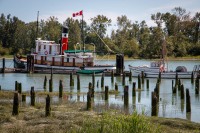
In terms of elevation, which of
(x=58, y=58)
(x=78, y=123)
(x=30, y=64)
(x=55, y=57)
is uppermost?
(x=55, y=57)

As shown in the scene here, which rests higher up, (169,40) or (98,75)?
(169,40)

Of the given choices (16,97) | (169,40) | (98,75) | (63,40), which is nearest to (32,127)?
(16,97)

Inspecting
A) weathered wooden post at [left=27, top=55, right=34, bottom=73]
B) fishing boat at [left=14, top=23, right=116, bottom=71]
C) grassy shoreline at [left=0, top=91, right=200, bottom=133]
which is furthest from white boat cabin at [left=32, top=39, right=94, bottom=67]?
grassy shoreline at [left=0, top=91, right=200, bottom=133]

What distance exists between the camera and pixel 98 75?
2210 inches

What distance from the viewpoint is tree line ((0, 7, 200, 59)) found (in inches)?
4220

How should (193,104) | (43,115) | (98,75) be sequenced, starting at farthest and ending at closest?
(98,75)
(193,104)
(43,115)

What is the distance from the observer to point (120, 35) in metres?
121

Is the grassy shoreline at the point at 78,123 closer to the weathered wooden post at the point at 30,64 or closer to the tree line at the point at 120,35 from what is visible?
the weathered wooden post at the point at 30,64

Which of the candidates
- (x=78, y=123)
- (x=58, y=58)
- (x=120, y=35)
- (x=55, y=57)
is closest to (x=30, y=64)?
(x=55, y=57)

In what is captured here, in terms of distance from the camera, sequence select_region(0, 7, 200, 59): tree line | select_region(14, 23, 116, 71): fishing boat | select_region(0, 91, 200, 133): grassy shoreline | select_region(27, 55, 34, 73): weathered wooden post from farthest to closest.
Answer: select_region(0, 7, 200, 59): tree line < select_region(14, 23, 116, 71): fishing boat < select_region(27, 55, 34, 73): weathered wooden post < select_region(0, 91, 200, 133): grassy shoreline

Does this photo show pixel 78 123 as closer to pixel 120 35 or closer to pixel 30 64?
pixel 30 64

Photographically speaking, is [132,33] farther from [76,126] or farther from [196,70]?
[76,126]

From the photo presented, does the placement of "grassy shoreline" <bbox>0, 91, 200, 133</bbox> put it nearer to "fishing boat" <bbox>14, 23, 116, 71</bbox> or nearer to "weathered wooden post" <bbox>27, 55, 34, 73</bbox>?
"weathered wooden post" <bbox>27, 55, 34, 73</bbox>

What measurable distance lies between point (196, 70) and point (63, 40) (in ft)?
73.1
